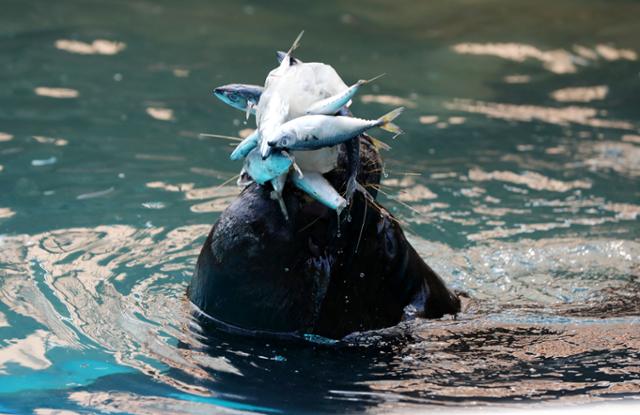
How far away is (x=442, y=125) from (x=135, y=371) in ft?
14.8

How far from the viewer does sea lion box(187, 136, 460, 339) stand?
3271mm

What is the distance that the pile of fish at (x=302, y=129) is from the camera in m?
3.03

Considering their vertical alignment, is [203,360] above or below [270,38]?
below

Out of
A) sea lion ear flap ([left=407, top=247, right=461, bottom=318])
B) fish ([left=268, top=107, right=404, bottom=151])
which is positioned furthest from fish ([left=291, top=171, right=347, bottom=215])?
A: sea lion ear flap ([left=407, top=247, right=461, bottom=318])

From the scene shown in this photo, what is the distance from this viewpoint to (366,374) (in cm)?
339

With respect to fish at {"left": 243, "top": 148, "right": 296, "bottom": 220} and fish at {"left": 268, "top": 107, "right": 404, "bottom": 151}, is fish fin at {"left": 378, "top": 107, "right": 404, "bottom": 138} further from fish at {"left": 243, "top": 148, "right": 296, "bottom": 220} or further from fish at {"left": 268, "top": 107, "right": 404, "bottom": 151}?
fish at {"left": 243, "top": 148, "right": 296, "bottom": 220}

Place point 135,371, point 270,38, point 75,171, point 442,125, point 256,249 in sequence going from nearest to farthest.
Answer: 1. point 256,249
2. point 135,371
3. point 75,171
4. point 442,125
5. point 270,38

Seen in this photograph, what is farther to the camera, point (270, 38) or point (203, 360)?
point (270, 38)

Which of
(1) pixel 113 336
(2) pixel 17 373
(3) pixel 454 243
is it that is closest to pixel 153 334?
(1) pixel 113 336

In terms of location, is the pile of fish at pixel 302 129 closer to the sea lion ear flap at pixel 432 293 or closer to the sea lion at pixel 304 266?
the sea lion at pixel 304 266

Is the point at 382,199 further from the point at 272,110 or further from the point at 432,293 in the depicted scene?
the point at 272,110

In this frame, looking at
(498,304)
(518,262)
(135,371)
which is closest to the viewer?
(135,371)

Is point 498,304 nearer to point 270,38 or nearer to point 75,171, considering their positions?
point 75,171

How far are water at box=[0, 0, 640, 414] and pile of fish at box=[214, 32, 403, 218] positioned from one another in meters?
0.38
